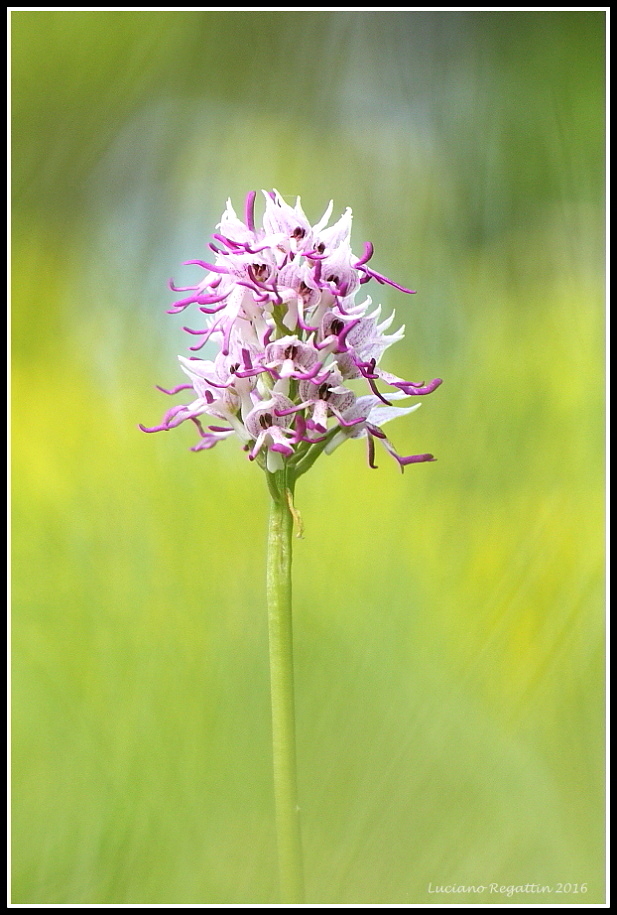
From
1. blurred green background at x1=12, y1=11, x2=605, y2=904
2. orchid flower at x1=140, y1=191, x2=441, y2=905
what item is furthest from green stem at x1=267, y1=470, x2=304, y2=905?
blurred green background at x1=12, y1=11, x2=605, y2=904

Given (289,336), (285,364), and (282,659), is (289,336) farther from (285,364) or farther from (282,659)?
(282,659)

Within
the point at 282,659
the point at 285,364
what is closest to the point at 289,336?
the point at 285,364

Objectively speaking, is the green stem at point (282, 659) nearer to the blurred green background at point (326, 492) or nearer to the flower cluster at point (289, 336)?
the flower cluster at point (289, 336)

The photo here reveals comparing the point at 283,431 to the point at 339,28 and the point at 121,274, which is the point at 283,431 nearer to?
the point at 121,274

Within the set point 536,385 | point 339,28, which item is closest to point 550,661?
point 536,385

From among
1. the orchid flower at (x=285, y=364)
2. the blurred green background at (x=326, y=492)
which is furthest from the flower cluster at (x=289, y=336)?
the blurred green background at (x=326, y=492)

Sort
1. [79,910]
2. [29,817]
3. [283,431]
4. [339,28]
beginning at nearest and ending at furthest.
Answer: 1. [283,431]
2. [79,910]
3. [29,817]
4. [339,28]
